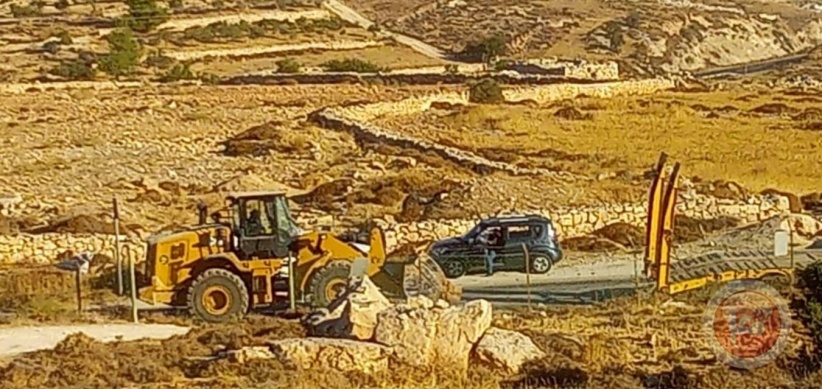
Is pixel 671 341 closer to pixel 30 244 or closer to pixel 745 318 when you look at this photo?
pixel 745 318

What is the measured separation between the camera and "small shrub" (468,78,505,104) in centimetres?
5791

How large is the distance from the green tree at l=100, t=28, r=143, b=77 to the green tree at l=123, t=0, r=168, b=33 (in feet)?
35.0

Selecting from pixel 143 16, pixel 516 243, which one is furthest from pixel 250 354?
pixel 143 16

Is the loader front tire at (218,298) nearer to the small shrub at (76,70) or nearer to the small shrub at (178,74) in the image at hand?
the small shrub at (178,74)

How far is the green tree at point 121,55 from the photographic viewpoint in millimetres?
76000

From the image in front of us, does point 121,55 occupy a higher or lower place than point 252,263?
lower

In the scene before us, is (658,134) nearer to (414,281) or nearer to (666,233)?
(666,233)

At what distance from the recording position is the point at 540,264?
2345cm

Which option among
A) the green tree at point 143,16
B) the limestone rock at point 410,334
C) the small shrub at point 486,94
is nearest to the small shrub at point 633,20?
the green tree at point 143,16

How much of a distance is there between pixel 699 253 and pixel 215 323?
8.94m

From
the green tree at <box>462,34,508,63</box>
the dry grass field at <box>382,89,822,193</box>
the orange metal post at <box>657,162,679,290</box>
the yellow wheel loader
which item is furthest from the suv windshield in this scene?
the green tree at <box>462,34,508,63</box>

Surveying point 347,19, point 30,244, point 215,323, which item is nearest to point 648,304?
point 215,323

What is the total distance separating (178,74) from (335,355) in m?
59.3

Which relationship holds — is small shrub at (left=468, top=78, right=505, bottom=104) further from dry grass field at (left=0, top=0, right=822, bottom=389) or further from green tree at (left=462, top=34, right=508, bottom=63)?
green tree at (left=462, top=34, right=508, bottom=63)
